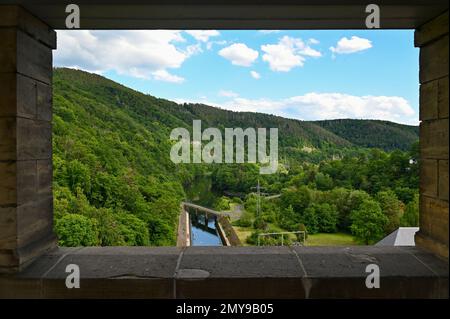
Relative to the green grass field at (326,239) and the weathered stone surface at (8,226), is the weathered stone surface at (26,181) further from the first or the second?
the green grass field at (326,239)

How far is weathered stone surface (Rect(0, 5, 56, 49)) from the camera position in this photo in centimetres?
267

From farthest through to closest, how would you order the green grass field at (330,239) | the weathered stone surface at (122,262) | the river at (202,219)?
Result: the river at (202,219) < the green grass field at (330,239) < the weathered stone surface at (122,262)

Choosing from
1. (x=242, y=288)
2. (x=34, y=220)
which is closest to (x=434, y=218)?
(x=242, y=288)

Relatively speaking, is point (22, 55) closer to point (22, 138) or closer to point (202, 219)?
point (22, 138)

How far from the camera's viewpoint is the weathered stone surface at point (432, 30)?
9.21 feet

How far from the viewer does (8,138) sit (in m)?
2.64

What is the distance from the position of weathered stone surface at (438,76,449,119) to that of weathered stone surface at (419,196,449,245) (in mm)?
667

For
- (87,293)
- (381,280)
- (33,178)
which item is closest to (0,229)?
(33,178)

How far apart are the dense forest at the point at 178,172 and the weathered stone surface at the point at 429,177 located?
24.1m

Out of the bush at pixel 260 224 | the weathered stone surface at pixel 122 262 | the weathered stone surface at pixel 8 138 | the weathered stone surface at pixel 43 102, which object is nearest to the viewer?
the weathered stone surface at pixel 8 138

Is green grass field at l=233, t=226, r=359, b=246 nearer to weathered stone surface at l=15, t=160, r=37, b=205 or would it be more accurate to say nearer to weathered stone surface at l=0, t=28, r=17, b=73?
weathered stone surface at l=15, t=160, r=37, b=205

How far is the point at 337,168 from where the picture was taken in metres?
56.5

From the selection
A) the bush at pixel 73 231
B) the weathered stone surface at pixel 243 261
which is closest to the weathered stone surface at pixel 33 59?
the weathered stone surface at pixel 243 261
